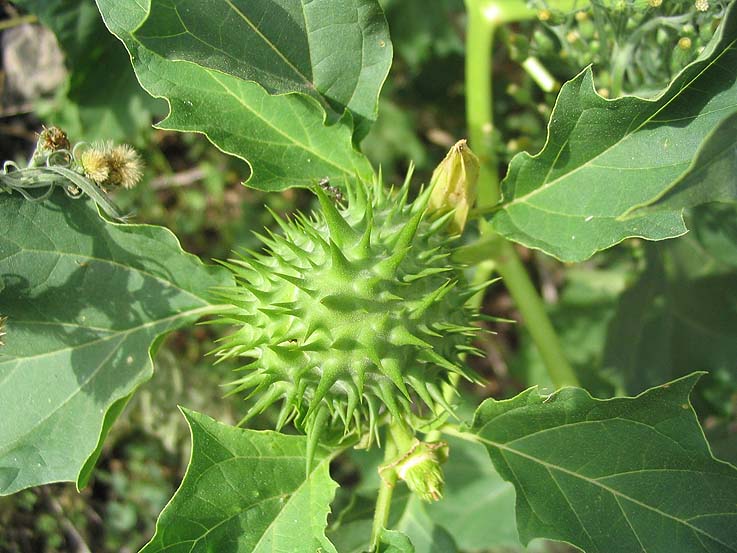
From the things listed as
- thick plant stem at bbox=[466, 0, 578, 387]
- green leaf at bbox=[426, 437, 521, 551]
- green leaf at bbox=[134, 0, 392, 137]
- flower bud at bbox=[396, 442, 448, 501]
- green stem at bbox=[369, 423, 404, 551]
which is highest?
green leaf at bbox=[134, 0, 392, 137]

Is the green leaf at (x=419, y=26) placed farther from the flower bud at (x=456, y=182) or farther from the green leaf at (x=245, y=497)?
the green leaf at (x=245, y=497)

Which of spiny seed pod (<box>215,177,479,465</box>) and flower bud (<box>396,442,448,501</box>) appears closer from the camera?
spiny seed pod (<box>215,177,479,465</box>)

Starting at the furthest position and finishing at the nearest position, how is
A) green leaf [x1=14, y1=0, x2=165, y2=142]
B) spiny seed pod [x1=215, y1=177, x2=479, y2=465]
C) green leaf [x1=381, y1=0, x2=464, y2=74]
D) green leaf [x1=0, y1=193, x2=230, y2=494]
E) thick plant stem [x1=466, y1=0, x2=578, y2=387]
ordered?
green leaf [x1=381, y1=0, x2=464, y2=74]
green leaf [x1=14, y1=0, x2=165, y2=142]
thick plant stem [x1=466, y1=0, x2=578, y2=387]
green leaf [x1=0, y1=193, x2=230, y2=494]
spiny seed pod [x1=215, y1=177, x2=479, y2=465]

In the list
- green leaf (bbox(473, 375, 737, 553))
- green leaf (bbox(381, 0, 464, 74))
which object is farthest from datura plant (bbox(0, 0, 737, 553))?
green leaf (bbox(381, 0, 464, 74))

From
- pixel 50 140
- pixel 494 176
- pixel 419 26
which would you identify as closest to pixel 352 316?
pixel 50 140

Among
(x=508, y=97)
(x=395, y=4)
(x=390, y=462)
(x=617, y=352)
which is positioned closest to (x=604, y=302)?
(x=617, y=352)

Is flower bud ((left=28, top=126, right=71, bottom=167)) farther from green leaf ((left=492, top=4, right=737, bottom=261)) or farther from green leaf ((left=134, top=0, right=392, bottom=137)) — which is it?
green leaf ((left=492, top=4, right=737, bottom=261))

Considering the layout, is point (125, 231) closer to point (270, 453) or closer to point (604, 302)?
point (270, 453)
